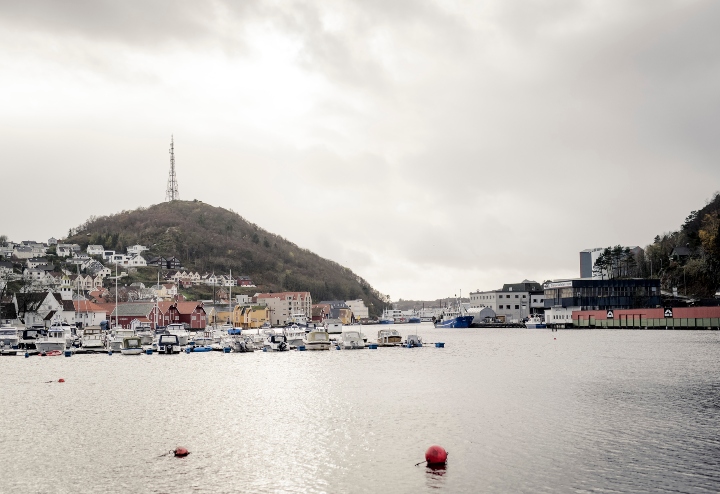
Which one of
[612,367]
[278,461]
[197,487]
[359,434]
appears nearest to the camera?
[197,487]

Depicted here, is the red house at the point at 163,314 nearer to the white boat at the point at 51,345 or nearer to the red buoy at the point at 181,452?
the white boat at the point at 51,345

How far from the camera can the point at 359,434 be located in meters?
36.2

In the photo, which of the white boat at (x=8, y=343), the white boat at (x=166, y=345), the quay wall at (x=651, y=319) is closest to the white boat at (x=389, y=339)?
the white boat at (x=166, y=345)

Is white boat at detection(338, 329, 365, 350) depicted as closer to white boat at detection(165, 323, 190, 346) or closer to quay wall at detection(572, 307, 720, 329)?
white boat at detection(165, 323, 190, 346)

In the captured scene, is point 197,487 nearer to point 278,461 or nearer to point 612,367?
point 278,461

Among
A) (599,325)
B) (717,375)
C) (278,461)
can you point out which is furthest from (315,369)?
(599,325)

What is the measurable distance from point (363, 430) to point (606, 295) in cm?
17012

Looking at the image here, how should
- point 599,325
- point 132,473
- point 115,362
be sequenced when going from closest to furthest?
point 132,473
point 115,362
point 599,325

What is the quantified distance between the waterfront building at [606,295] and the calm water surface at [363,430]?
123 m

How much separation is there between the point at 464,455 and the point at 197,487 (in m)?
11.7

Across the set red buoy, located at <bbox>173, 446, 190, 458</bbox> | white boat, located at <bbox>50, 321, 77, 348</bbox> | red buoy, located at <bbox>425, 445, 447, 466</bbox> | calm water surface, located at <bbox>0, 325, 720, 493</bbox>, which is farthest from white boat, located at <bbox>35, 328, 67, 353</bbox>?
red buoy, located at <bbox>425, 445, 447, 466</bbox>

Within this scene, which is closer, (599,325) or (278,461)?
(278,461)

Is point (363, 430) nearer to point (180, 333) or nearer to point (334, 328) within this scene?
point (180, 333)

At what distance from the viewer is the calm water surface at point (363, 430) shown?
27031 mm
